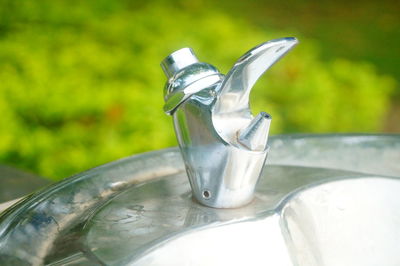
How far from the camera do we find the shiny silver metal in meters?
0.71

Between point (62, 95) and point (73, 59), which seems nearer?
point (62, 95)

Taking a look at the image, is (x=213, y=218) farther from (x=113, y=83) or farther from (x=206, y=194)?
(x=113, y=83)

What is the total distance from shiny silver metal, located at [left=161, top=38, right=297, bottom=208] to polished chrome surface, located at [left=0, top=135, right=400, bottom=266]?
3 centimetres

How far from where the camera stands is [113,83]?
205cm

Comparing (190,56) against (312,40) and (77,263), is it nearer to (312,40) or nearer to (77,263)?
(77,263)

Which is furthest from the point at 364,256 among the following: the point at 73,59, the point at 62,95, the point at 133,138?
the point at 73,59

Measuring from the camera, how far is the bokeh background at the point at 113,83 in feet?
6.22

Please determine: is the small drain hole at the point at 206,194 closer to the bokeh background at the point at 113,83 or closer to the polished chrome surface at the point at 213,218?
the polished chrome surface at the point at 213,218

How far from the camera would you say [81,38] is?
2170 mm

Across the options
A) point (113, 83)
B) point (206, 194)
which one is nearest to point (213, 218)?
point (206, 194)

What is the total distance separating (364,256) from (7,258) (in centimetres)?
42

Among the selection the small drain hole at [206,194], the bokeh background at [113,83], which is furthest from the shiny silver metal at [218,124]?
the bokeh background at [113,83]

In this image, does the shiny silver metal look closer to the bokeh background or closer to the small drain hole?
the small drain hole

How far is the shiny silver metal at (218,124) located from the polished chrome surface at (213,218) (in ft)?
0.10
